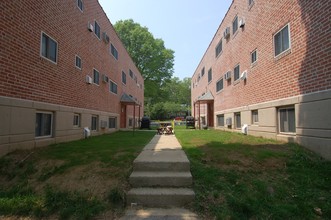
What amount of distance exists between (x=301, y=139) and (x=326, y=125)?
1.36 metres

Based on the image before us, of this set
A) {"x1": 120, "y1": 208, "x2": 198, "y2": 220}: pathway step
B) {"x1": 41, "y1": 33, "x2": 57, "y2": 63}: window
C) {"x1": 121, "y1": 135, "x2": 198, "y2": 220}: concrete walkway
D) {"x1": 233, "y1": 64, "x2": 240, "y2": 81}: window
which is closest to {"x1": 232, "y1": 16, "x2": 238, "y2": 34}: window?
{"x1": 233, "y1": 64, "x2": 240, "y2": 81}: window

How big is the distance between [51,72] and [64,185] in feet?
19.6

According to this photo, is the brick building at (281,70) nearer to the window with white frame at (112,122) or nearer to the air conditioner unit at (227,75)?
the air conditioner unit at (227,75)

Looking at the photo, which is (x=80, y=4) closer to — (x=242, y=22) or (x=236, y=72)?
(x=242, y=22)

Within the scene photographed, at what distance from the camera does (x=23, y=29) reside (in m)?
7.07

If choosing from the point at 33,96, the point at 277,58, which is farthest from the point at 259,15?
the point at 33,96

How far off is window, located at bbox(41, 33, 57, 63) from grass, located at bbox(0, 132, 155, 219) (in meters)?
4.23

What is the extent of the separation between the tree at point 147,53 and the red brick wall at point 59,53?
25.5 meters

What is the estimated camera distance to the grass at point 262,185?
3893 millimetres

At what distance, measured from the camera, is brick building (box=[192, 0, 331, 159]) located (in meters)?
→ 6.32

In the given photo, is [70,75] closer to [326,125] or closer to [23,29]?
[23,29]

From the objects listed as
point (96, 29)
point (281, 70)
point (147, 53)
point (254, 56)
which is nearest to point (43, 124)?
point (96, 29)

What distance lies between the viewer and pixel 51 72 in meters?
→ 8.95

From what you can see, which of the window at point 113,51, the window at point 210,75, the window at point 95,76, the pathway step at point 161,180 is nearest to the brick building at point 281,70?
the pathway step at point 161,180
